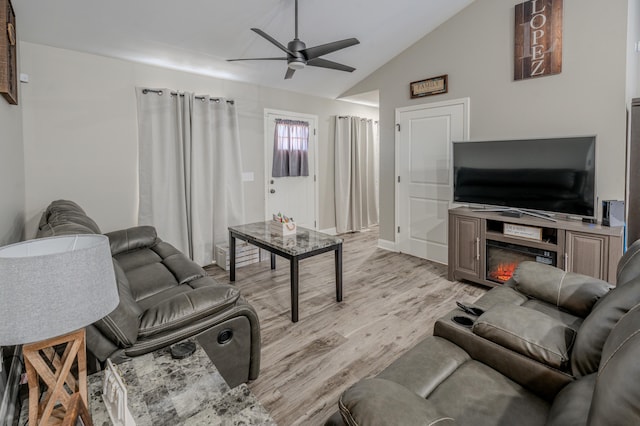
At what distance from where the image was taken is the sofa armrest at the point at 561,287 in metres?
1.81

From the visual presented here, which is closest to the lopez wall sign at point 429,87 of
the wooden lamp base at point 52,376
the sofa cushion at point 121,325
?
the sofa cushion at point 121,325

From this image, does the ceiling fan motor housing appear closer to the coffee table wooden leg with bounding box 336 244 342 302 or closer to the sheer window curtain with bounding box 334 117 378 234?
the coffee table wooden leg with bounding box 336 244 342 302

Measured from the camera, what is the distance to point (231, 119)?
4645 mm

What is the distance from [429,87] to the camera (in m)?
4.39

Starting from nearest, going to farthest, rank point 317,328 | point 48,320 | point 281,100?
point 48,320 → point 317,328 → point 281,100

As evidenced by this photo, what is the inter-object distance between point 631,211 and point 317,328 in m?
3.05

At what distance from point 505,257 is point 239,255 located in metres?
3.16

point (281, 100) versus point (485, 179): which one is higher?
point (281, 100)

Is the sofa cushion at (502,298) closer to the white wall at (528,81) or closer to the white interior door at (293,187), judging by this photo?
the white wall at (528,81)

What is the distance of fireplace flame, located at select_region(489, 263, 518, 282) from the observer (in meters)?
3.47

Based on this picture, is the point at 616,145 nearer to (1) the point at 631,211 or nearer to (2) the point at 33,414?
(1) the point at 631,211

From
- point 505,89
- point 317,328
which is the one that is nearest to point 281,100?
point 505,89

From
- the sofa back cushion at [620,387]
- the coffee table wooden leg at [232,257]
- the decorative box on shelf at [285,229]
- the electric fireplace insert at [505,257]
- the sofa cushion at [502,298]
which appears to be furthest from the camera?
the coffee table wooden leg at [232,257]

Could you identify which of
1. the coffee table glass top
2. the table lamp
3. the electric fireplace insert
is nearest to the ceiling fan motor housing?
the coffee table glass top
